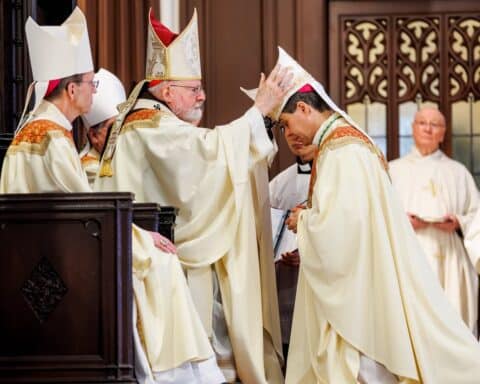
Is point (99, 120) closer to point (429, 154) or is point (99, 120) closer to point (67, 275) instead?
point (67, 275)

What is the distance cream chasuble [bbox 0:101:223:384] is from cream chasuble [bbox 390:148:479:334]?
403 cm

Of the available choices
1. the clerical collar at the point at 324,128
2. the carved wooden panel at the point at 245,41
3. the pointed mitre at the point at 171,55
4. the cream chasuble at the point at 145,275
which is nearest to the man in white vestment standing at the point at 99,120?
the pointed mitre at the point at 171,55

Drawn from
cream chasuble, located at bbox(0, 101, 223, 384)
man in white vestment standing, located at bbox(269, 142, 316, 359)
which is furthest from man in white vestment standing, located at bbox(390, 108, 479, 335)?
cream chasuble, located at bbox(0, 101, 223, 384)

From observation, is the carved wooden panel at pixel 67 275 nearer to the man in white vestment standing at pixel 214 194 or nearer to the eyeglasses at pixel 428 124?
the man in white vestment standing at pixel 214 194

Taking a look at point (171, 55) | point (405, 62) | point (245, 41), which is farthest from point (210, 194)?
point (405, 62)

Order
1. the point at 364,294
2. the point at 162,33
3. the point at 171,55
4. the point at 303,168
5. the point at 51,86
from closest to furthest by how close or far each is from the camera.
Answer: the point at 51,86 → the point at 364,294 → the point at 171,55 → the point at 162,33 → the point at 303,168

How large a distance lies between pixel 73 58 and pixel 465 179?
177 inches

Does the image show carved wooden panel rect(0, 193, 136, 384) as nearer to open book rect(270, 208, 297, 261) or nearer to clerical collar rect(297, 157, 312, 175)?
open book rect(270, 208, 297, 261)

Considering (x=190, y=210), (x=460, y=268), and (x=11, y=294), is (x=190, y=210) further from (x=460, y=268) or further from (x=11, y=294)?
(x=460, y=268)

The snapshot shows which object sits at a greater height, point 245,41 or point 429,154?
point 245,41

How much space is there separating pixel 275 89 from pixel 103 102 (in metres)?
1.27

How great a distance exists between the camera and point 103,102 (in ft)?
27.5

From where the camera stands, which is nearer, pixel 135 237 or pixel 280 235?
pixel 135 237

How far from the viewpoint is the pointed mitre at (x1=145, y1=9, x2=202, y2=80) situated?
7.86 m
